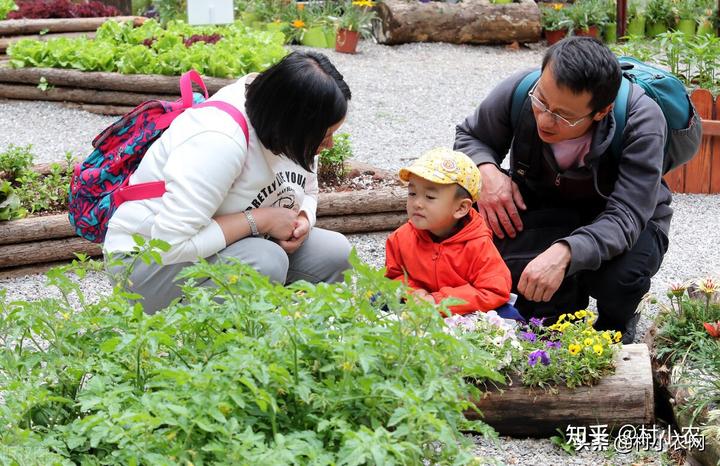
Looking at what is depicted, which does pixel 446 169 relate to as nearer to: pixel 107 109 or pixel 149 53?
pixel 149 53

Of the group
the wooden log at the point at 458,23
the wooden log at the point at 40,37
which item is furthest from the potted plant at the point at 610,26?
the wooden log at the point at 40,37

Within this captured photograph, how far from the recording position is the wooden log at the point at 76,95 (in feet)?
24.8

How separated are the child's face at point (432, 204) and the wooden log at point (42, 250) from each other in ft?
6.54

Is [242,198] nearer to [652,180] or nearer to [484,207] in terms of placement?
[484,207]

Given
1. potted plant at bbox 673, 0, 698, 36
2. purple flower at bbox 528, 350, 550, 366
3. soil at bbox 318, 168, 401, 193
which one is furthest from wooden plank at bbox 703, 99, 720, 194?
potted plant at bbox 673, 0, 698, 36

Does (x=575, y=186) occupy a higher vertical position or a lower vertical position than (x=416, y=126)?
higher

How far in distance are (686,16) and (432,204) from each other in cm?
842

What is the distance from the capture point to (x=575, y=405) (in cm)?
328

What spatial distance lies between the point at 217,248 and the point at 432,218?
2.53 ft

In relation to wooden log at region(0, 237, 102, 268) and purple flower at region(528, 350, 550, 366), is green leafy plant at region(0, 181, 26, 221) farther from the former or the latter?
purple flower at region(528, 350, 550, 366)

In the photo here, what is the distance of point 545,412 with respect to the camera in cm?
329

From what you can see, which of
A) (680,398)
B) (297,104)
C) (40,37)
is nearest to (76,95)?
(40,37)

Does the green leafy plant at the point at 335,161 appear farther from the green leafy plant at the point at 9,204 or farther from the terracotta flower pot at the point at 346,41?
the terracotta flower pot at the point at 346,41

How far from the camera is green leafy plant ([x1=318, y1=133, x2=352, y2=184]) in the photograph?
226 inches
